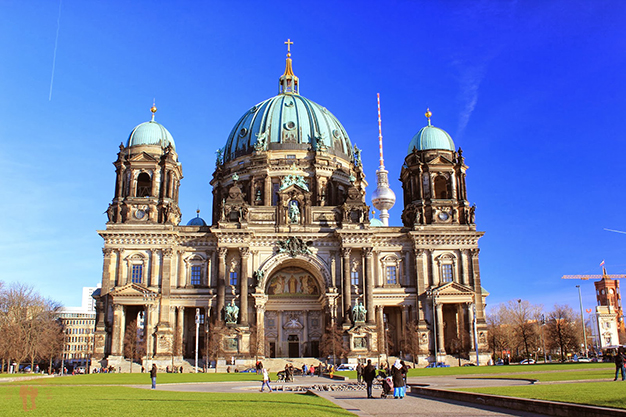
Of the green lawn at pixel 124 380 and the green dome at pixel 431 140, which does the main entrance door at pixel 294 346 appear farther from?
the green dome at pixel 431 140

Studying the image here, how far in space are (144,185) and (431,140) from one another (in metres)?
35.6

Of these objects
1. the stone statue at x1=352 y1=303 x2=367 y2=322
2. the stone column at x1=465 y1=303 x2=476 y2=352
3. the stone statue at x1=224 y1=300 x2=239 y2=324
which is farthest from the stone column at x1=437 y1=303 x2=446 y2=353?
the stone statue at x1=224 y1=300 x2=239 y2=324

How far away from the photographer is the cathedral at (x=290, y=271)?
215ft

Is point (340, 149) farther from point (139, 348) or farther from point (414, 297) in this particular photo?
point (139, 348)

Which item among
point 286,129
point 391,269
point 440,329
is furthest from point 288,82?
point 440,329

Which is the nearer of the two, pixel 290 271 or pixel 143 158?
pixel 143 158

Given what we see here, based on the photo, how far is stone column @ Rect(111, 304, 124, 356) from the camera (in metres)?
63.8

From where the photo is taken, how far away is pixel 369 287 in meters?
67.5

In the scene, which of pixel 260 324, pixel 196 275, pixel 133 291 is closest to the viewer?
pixel 133 291

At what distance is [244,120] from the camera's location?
89312mm

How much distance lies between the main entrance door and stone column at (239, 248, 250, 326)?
9.21 m

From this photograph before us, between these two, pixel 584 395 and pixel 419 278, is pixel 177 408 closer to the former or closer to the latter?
pixel 584 395

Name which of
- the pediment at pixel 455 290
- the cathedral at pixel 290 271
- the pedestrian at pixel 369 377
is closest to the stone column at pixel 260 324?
the cathedral at pixel 290 271

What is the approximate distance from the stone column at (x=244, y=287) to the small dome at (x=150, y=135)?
57.2ft
